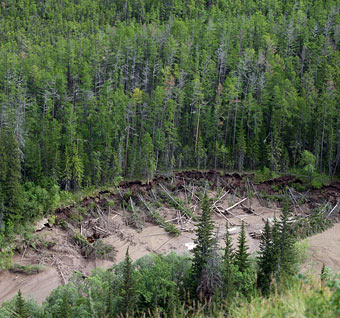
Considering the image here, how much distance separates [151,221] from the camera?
47.5 metres

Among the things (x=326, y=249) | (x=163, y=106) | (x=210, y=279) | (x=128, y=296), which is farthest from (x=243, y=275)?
(x=163, y=106)

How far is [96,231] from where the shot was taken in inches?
1756

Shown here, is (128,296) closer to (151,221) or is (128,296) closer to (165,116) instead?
(151,221)

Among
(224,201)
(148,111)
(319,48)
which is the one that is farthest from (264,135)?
(319,48)

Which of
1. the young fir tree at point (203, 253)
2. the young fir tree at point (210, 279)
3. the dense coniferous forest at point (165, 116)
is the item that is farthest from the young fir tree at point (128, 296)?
the young fir tree at point (203, 253)

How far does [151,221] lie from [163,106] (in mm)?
20349

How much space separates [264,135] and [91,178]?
27075 mm

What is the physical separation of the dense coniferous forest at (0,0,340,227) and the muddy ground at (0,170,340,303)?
2.83m

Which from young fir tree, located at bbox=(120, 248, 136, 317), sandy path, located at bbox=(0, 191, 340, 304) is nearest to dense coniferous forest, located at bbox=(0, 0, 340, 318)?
young fir tree, located at bbox=(120, 248, 136, 317)

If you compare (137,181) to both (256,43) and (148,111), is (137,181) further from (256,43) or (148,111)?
(256,43)

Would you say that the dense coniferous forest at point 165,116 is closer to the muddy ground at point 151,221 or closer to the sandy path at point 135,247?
the muddy ground at point 151,221

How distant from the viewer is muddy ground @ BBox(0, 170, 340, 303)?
36.7m

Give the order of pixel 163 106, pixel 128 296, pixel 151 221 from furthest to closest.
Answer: pixel 163 106 < pixel 151 221 < pixel 128 296

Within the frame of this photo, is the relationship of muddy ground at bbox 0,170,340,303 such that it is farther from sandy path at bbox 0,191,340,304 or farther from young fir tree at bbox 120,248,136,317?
young fir tree at bbox 120,248,136,317
